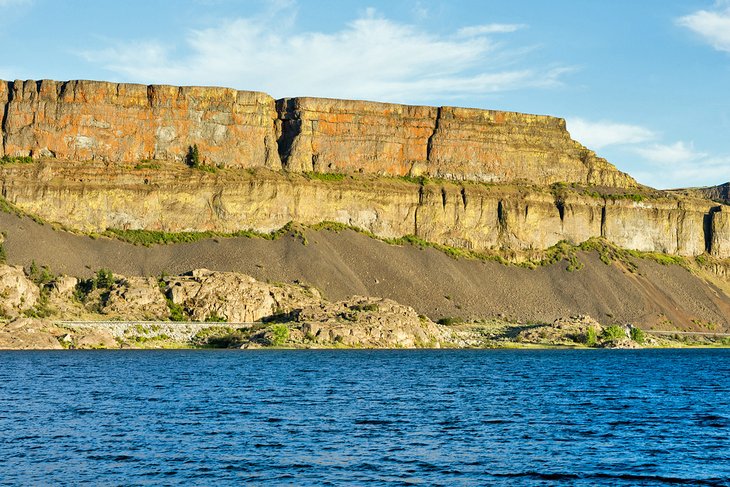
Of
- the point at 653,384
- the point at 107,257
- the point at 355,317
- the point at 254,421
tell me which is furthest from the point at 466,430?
the point at 107,257

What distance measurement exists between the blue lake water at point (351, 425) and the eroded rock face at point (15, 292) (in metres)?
21.4

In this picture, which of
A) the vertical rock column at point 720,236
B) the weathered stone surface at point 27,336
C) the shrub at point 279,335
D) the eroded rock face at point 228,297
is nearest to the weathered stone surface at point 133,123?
the eroded rock face at point 228,297

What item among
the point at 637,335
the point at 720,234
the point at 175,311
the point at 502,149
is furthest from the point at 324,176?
the point at 720,234

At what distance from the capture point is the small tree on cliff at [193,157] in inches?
5472

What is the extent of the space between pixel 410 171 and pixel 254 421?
110281 millimetres

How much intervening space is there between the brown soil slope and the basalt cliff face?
7419 mm

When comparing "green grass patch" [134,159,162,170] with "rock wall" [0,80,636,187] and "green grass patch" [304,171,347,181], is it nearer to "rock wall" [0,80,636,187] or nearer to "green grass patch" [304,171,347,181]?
"rock wall" [0,80,636,187]

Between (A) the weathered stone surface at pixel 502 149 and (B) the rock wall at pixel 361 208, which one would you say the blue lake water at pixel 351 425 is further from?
(A) the weathered stone surface at pixel 502 149

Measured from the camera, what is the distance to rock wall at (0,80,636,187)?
13600cm

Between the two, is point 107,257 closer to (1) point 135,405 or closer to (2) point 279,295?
(2) point 279,295

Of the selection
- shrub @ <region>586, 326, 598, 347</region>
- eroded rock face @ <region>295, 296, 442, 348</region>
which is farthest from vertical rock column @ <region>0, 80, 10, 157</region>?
shrub @ <region>586, 326, 598, 347</region>

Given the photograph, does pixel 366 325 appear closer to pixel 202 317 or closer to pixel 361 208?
pixel 202 317

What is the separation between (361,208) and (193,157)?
23.4 m

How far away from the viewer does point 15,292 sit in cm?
9769
